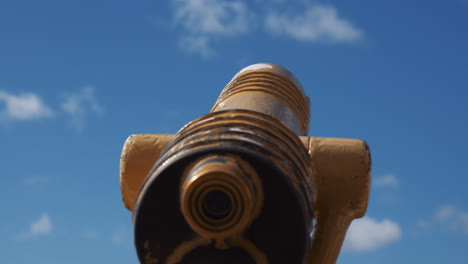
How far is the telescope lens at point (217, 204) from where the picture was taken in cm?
311

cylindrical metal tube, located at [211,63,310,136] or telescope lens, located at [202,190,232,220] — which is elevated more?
cylindrical metal tube, located at [211,63,310,136]

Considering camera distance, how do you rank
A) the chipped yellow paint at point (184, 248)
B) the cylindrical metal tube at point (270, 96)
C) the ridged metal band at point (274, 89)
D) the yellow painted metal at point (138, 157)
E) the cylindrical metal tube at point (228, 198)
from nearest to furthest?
the cylindrical metal tube at point (228, 198) < the chipped yellow paint at point (184, 248) < the yellow painted metal at point (138, 157) < the cylindrical metal tube at point (270, 96) < the ridged metal band at point (274, 89)

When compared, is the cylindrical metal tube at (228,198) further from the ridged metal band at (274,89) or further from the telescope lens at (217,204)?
the ridged metal band at (274,89)

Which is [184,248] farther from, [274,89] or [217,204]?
[274,89]

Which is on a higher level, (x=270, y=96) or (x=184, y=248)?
(x=270, y=96)

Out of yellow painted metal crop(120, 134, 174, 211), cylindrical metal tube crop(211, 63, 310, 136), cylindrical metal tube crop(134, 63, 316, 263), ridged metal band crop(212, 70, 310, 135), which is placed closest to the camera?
cylindrical metal tube crop(134, 63, 316, 263)

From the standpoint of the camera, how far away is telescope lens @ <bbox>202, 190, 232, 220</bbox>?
3.11 meters

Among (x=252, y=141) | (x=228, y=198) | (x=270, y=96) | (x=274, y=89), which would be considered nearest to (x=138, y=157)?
(x=270, y=96)

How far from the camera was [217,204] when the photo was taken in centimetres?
312

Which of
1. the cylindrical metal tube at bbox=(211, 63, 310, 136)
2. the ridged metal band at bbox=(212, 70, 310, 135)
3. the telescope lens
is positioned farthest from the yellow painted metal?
the telescope lens

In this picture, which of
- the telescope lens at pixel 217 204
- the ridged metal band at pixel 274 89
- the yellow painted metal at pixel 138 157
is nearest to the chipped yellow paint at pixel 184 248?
the telescope lens at pixel 217 204

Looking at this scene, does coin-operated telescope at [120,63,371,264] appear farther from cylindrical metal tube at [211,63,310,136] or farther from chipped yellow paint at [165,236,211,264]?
cylindrical metal tube at [211,63,310,136]

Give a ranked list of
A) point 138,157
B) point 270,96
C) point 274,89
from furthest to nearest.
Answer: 1. point 274,89
2. point 270,96
3. point 138,157

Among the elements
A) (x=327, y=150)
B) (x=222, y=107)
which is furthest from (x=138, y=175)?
(x=327, y=150)
